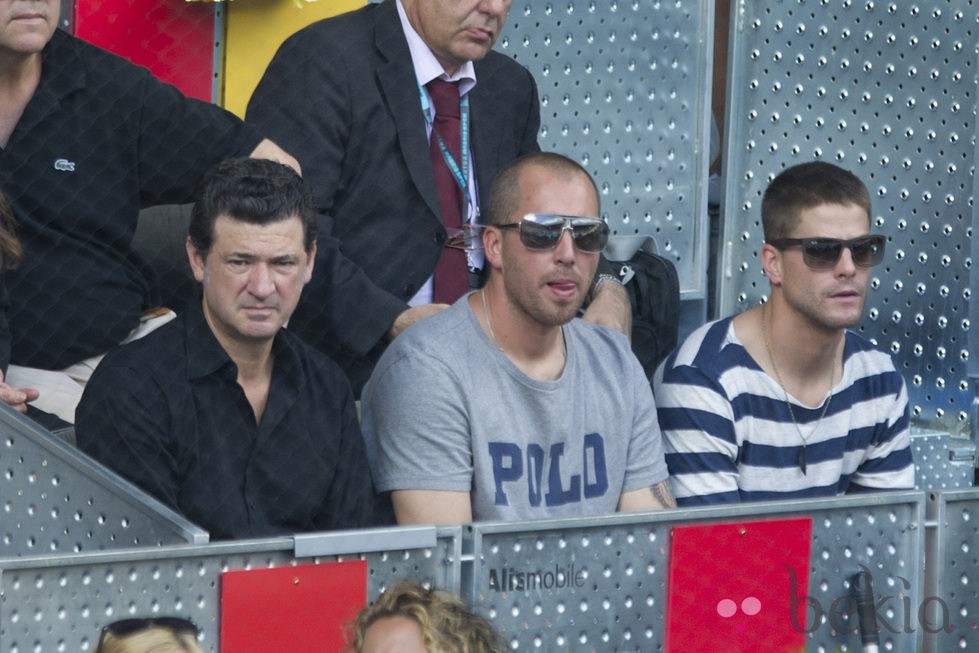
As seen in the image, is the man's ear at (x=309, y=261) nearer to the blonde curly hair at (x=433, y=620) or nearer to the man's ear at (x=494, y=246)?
the man's ear at (x=494, y=246)

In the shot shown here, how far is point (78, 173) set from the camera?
316 cm

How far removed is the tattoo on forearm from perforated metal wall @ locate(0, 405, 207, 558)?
1.18 metres

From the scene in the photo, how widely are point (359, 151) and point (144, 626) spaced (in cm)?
158

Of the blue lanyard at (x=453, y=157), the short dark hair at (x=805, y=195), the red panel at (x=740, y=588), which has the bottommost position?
the red panel at (x=740, y=588)

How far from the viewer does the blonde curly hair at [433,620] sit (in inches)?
87.2

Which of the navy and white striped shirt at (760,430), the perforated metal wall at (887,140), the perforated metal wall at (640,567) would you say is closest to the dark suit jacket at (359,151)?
the navy and white striped shirt at (760,430)

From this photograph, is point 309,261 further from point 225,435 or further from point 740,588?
point 740,588

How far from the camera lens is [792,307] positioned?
3.53 m

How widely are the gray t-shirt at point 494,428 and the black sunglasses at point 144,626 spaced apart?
2.80 feet

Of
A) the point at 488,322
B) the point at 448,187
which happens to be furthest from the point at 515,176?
the point at 448,187

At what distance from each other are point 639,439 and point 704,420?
0.63 feet

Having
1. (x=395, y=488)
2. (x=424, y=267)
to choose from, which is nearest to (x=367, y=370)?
(x=424, y=267)

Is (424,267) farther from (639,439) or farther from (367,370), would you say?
(639,439)

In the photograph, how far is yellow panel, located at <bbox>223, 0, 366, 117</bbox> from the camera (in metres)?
4.07
